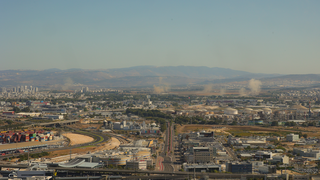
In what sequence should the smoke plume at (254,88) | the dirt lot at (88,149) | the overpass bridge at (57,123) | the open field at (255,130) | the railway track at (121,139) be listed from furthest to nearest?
1. the smoke plume at (254,88)
2. the overpass bridge at (57,123)
3. the open field at (255,130)
4. the railway track at (121,139)
5. the dirt lot at (88,149)

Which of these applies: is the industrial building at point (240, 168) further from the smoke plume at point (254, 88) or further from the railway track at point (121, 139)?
the smoke plume at point (254, 88)

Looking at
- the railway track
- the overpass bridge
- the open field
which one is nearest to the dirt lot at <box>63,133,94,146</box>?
the railway track

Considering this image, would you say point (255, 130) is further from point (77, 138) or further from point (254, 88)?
point (254, 88)

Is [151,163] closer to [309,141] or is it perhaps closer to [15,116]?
[309,141]

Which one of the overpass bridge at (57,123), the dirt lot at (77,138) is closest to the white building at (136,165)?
the dirt lot at (77,138)

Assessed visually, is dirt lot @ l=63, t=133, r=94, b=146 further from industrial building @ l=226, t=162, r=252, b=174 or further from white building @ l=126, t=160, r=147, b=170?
industrial building @ l=226, t=162, r=252, b=174

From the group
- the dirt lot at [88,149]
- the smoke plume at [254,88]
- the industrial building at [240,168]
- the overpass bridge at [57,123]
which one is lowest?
the overpass bridge at [57,123]

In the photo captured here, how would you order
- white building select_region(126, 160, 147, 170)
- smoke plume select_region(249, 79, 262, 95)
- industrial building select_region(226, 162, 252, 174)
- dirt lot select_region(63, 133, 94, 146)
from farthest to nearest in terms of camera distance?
smoke plume select_region(249, 79, 262, 95) < dirt lot select_region(63, 133, 94, 146) < white building select_region(126, 160, 147, 170) < industrial building select_region(226, 162, 252, 174)

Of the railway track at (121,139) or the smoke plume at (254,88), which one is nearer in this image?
the railway track at (121,139)

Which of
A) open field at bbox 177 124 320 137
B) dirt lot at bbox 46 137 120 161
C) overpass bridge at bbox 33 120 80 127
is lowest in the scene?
overpass bridge at bbox 33 120 80 127
